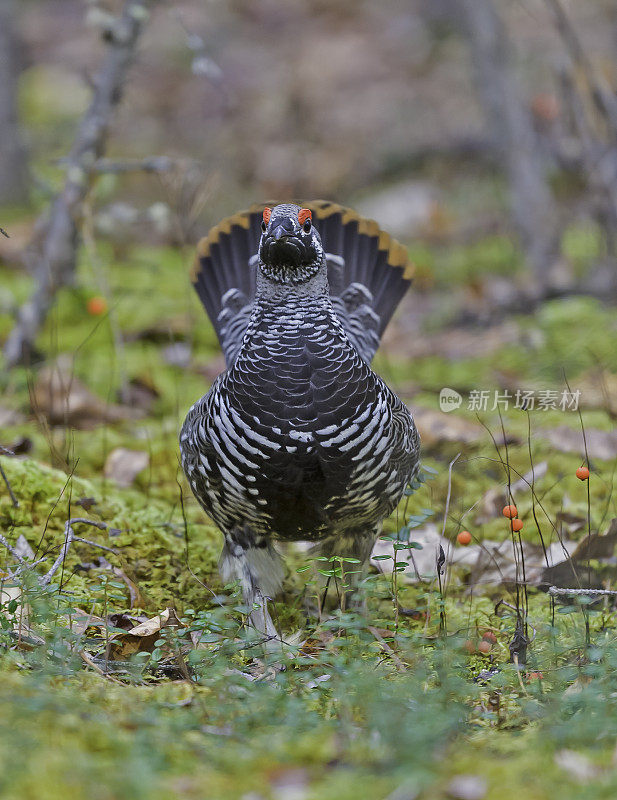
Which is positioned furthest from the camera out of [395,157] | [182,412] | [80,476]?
[395,157]

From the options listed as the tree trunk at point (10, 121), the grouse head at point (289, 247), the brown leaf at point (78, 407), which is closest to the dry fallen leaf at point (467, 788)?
the grouse head at point (289, 247)

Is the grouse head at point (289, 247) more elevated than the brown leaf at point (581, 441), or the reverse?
the grouse head at point (289, 247)

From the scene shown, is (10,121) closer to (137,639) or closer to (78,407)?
(78,407)

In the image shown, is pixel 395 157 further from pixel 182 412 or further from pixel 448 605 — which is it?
pixel 448 605

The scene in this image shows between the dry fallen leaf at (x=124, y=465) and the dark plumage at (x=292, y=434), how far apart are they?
4.18ft

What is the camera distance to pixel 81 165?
591 cm

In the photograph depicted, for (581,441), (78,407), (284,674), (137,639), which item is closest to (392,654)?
(284,674)

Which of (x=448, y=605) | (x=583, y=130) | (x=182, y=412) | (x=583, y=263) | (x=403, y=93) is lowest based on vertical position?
(x=448, y=605)

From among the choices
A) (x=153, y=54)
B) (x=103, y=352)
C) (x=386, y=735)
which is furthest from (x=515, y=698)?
(x=153, y=54)

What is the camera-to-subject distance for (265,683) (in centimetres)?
286

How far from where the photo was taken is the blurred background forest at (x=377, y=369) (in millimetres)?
2217

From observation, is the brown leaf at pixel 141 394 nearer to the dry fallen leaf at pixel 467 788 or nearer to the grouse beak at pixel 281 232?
the grouse beak at pixel 281 232

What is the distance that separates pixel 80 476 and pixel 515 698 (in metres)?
2.83

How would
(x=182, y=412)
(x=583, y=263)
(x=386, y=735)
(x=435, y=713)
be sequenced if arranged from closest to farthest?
1. (x=386, y=735)
2. (x=435, y=713)
3. (x=182, y=412)
4. (x=583, y=263)
